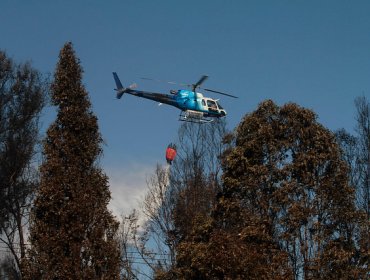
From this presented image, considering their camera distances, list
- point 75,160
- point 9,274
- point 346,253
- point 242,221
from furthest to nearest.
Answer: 1. point 9,274
2. point 75,160
3. point 242,221
4. point 346,253

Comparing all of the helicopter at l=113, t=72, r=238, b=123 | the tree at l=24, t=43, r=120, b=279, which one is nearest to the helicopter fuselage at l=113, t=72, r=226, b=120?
the helicopter at l=113, t=72, r=238, b=123

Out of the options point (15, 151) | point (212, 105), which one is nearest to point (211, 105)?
point (212, 105)

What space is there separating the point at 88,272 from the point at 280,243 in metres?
4.48

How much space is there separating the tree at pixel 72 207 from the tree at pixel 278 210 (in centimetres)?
202

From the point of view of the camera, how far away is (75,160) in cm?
1545

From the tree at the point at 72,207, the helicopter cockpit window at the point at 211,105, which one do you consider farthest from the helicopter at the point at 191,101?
the tree at the point at 72,207

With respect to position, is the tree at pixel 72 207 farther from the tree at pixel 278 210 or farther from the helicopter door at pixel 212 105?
the helicopter door at pixel 212 105

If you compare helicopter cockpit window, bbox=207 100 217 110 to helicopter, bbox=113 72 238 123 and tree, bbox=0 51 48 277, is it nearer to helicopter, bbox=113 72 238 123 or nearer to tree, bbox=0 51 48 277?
helicopter, bbox=113 72 238 123

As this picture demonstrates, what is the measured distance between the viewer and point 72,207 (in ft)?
48.5

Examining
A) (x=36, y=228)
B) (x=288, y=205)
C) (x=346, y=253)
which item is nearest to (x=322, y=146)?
(x=288, y=205)

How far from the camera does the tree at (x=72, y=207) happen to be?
14484mm

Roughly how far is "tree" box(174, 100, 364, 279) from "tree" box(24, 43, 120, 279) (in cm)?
202

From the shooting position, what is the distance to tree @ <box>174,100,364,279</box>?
524 inches

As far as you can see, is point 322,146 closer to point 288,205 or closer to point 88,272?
point 288,205
